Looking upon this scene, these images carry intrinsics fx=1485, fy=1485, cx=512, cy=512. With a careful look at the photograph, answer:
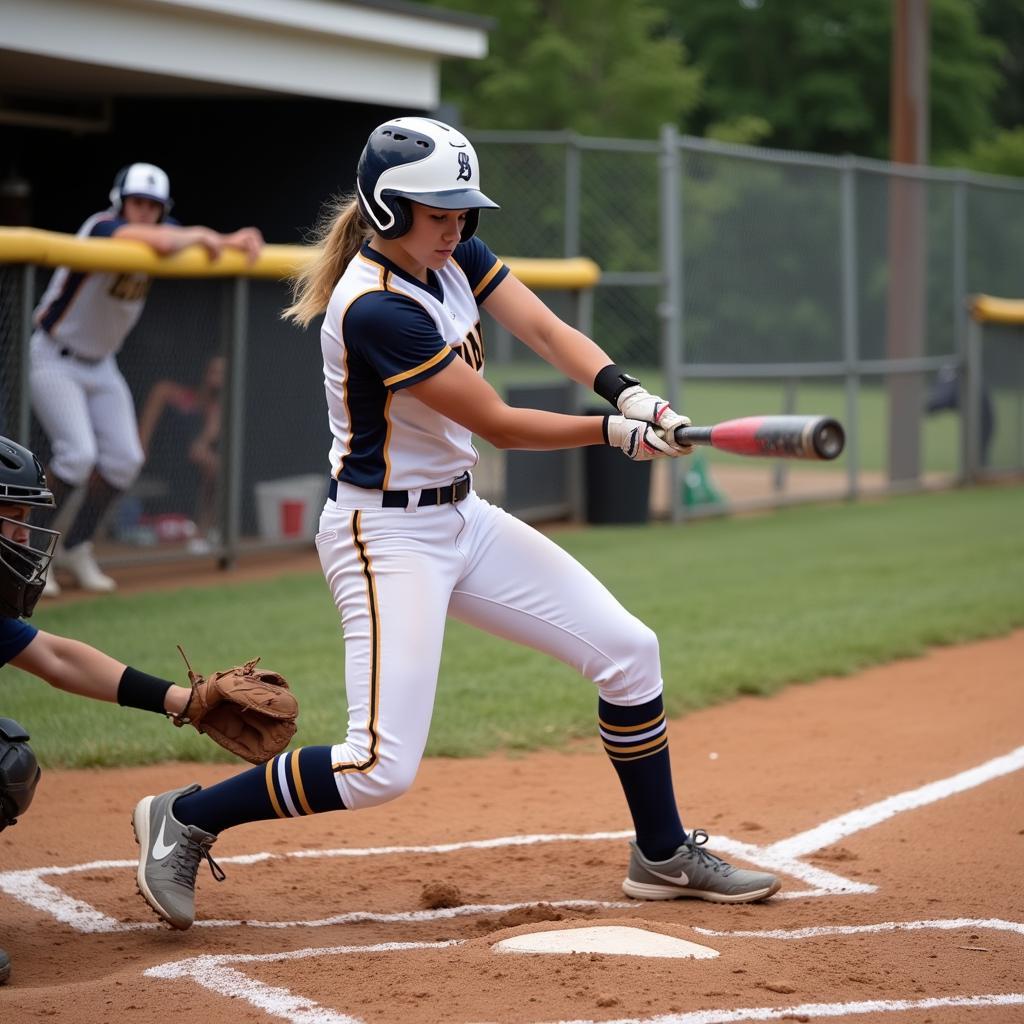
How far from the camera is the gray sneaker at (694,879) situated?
4.02m

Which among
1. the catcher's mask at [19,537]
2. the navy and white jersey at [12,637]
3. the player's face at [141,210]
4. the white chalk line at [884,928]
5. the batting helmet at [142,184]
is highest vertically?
the batting helmet at [142,184]

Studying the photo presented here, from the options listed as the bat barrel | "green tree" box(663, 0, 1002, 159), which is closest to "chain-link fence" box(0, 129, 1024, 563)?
the bat barrel

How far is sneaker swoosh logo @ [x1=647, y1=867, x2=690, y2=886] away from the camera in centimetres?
406

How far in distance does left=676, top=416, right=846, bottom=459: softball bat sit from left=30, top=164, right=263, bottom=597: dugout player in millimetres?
5530

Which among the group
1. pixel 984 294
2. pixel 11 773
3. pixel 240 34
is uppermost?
pixel 240 34

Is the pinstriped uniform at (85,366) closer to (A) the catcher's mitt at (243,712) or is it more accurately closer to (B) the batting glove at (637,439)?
(A) the catcher's mitt at (243,712)

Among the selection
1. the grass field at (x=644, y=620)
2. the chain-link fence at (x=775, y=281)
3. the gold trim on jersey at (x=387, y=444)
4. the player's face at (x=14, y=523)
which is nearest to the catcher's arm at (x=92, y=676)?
the player's face at (x=14, y=523)

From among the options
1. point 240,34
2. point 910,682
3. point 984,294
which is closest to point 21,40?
point 240,34

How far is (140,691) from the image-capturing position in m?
3.90

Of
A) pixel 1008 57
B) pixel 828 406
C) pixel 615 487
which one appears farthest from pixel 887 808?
pixel 1008 57

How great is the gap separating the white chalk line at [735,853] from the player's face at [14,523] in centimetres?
105

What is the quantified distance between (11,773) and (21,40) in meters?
6.28

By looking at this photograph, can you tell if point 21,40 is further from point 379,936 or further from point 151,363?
point 379,936

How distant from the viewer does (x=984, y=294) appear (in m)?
16.1
